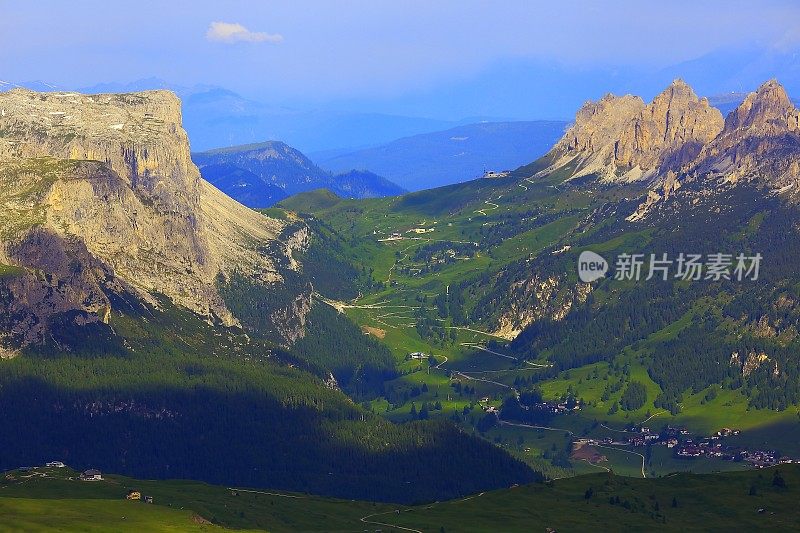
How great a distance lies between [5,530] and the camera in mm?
198250
